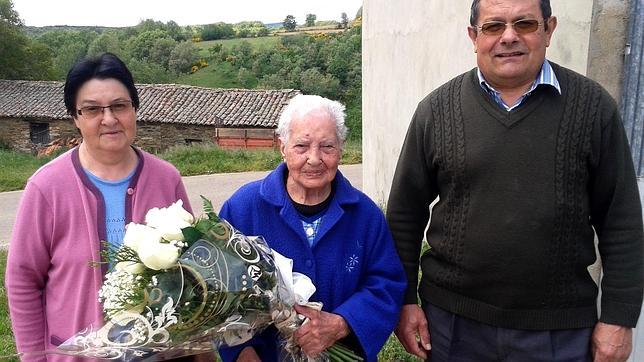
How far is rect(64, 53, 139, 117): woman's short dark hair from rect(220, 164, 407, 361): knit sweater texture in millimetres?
666

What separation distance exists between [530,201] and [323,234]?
0.76 meters

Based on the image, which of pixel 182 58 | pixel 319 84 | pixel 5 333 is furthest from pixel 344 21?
pixel 5 333

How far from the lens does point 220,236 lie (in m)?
1.90

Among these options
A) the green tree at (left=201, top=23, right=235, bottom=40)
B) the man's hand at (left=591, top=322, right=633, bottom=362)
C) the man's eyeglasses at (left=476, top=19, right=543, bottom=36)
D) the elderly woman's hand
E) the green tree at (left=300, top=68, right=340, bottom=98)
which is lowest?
the green tree at (left=300, top=68, right=340, bottom=98)

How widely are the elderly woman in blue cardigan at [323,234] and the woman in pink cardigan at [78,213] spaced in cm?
44

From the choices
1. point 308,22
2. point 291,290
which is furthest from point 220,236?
point 308,22

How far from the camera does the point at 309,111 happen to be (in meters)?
2.20

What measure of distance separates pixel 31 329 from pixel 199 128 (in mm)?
29604

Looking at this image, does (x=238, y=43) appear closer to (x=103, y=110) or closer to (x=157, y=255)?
(x=103, y=110)

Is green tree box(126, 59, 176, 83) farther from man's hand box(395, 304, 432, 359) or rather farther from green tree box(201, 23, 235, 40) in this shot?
man's hand box(395, 304, 432, 359)

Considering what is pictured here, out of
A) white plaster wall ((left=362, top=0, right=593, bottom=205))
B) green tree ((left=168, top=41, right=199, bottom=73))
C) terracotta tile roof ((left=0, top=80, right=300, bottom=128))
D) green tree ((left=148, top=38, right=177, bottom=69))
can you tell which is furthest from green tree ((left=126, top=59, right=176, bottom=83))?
white plaster wall ((left=362, top=0, right=593, bottom=205))

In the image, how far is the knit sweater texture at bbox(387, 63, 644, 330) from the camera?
7.00 ft

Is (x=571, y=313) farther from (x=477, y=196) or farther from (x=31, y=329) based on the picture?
(x=31, y=329)

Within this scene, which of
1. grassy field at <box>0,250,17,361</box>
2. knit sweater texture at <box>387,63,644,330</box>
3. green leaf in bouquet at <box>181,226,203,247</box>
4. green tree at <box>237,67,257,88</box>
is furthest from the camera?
green tree at <box>237,67,257,88</box>
